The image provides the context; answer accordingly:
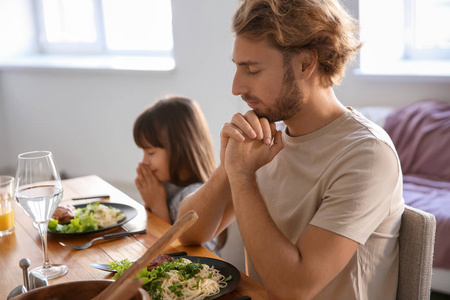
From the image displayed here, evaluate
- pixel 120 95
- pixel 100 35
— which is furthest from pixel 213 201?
pixel 100 35

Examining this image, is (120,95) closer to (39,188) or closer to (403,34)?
(403,34)

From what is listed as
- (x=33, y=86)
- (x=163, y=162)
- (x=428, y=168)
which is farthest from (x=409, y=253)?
(x=33, y=86)

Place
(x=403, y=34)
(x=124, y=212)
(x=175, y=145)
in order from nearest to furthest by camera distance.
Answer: (x=124, y=212), (x=175, y=145), (x=403, y=34)

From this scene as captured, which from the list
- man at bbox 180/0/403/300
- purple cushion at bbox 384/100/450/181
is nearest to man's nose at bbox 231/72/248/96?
man at bbox 180/0/403/300

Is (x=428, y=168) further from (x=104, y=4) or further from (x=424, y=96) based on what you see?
(x=104, y=4)

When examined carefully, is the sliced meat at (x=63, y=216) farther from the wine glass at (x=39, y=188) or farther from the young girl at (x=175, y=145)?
the young girl at (x=175, y=145)

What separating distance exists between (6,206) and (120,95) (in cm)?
270

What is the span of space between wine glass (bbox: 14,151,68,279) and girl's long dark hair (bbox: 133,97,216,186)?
91 centimetres

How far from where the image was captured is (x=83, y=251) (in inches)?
56.0

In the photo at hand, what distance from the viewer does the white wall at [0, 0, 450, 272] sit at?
3646mm

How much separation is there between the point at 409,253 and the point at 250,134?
0.45 meters

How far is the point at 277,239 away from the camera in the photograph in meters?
1.23

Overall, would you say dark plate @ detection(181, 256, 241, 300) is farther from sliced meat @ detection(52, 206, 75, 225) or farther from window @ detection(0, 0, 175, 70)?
window @ detection(0, 0, 175, 70)

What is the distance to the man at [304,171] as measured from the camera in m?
1.20
